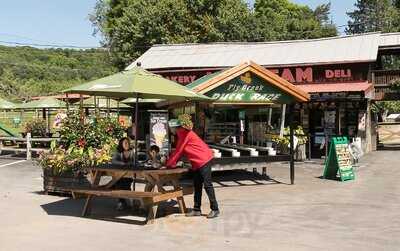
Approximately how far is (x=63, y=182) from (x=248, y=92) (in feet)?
16.3

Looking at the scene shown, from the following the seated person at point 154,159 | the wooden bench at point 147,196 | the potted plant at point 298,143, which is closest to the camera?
the wooden bench at point 147,196

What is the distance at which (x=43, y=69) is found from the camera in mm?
89000

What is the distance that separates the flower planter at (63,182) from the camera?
11.5 metres

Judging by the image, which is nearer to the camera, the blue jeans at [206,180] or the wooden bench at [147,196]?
the wooden bench at [147,196]

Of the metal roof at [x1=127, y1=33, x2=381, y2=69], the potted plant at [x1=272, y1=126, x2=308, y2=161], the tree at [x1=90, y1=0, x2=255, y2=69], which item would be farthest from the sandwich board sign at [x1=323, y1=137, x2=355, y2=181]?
the tree at [x1=90, y1=0, x2=255, y2=69]

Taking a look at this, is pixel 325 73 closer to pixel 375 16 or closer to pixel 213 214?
pixel 213 214

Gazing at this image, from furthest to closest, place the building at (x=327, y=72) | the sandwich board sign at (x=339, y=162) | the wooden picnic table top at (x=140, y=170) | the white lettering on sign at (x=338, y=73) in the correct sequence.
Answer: the white lettering on sign at (x=338, y=73), the building at (x=327, y=72), the sandwich board sign at (x=339, y=162), the wooden picnic table top at (x=140, y=170)

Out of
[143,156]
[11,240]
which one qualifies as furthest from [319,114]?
[11,240]

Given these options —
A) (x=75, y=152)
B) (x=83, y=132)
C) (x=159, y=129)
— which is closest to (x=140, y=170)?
(x=75, y=152)

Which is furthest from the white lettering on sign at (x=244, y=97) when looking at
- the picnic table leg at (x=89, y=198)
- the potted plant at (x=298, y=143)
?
the picnic table leg at (x=89, y=198)

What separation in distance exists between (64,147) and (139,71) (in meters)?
2.92

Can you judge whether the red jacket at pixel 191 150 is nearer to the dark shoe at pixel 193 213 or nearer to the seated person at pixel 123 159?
the dark shoe at pixel 193 213

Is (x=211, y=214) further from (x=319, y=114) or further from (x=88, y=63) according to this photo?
(x=88, y=63)

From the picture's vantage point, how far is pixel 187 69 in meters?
28.9
